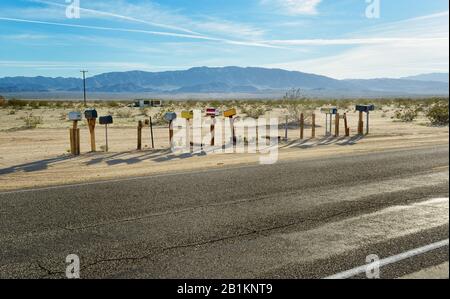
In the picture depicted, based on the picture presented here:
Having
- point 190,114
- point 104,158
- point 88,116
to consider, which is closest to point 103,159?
point 104,158

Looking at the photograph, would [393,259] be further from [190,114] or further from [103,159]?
[190,114]

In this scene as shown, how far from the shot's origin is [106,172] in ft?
37.8

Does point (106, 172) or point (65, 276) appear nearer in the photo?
point (65, 276)

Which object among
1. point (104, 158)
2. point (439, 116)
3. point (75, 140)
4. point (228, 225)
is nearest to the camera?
point (228, 225)

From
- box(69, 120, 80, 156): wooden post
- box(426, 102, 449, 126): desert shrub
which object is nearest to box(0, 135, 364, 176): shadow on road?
box(69, 120, 80, 156): wooden post

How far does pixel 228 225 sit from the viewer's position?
6.64 metres

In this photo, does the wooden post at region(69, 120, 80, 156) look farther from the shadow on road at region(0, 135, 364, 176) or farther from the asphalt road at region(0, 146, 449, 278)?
the asphalt road at region(0, 146, 449, 278)

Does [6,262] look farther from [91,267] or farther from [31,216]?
[31,216]

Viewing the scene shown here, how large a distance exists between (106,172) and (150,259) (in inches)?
260

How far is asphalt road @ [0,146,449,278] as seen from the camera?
16.7 feet

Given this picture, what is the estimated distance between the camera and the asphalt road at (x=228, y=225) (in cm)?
508

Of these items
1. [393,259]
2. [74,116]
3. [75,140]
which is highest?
[74,116]

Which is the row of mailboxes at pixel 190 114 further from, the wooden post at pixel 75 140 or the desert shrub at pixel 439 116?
the desert shrub at pixel 439 116
